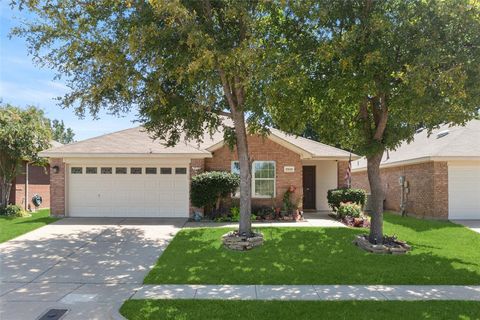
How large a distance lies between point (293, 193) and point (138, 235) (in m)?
7.05

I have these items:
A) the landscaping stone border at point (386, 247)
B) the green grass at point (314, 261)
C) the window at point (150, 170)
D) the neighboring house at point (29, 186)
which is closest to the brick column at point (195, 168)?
the window at point (150, 170)

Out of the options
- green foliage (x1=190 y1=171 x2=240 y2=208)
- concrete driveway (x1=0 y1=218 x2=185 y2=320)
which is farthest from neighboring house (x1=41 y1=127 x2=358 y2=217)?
concrete driveway (x1=0 y1=218 x2=185 y2=320)

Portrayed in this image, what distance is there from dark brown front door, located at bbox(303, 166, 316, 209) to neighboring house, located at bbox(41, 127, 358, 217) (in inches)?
161

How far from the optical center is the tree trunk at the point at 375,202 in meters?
12.2

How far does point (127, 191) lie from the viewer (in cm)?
1803

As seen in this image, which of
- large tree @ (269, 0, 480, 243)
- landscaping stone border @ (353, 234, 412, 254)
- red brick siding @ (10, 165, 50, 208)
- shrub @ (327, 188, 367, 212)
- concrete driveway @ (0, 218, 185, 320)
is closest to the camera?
concrete driveway @ (0, 218, 185, 320)

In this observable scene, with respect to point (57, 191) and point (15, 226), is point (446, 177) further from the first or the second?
point (15, 226)

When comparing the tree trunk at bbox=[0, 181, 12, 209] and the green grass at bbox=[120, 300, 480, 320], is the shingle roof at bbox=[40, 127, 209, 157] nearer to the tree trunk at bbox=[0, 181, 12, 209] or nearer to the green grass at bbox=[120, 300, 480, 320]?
the tree trunk at bbox=[0, 181, 12, 209]

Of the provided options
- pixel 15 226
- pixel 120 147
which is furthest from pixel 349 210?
pixel 15 226

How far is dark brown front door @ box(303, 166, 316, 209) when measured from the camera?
882 inches

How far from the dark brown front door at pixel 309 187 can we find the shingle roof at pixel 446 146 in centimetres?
389

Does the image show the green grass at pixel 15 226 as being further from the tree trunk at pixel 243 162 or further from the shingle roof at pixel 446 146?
the shingle roof at pixel 446 146

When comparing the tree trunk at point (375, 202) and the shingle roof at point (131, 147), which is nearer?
the tree trunk at point (375, 202)

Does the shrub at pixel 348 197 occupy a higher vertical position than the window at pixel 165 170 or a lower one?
lower
